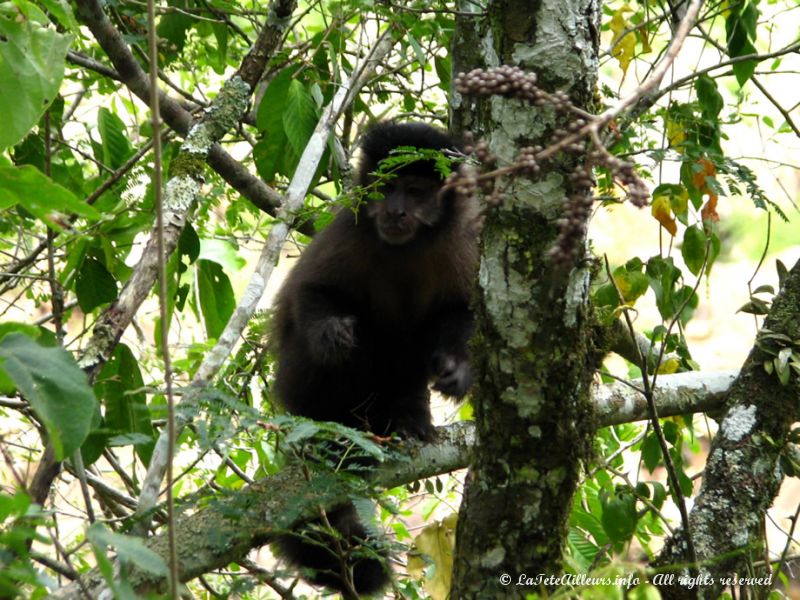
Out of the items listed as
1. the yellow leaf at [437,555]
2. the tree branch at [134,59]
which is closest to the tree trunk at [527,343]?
the yellow leaf at [437,555]

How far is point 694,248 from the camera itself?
4.12m

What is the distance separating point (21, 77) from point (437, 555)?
246 cm

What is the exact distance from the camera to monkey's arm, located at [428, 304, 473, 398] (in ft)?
14.2

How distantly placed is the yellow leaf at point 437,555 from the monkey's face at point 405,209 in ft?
5.01

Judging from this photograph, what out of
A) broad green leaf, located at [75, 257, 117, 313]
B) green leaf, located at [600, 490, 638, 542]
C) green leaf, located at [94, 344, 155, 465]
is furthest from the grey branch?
broad green leaf, located at [75, 257, 117, 313]

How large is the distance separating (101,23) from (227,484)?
2.40 m

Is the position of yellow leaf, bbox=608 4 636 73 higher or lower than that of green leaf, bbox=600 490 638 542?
higher

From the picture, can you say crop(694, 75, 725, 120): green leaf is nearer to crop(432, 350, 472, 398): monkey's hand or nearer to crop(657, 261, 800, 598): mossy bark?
crop(657, 261, 800, 598): mossy bark

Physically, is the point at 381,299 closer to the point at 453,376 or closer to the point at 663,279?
the point at 453,376

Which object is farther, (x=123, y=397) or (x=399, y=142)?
(x=399, y=142)

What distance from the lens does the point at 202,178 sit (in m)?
3.55

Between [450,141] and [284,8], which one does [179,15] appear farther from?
[450,141]

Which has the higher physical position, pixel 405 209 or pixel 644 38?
pixel 644 38

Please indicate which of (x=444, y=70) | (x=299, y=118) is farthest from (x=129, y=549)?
(x=444, y=70)
